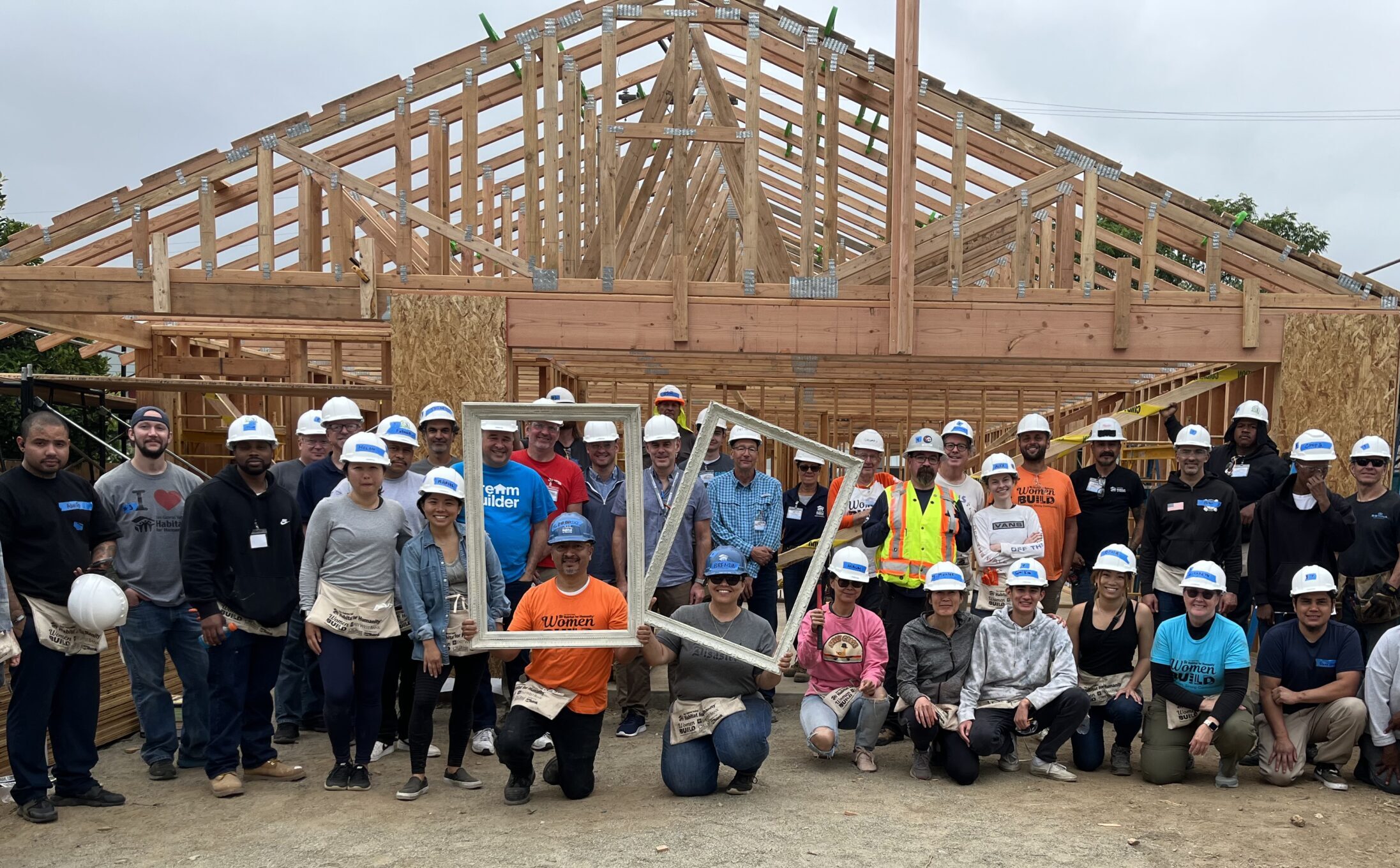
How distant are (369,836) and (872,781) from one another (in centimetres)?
247

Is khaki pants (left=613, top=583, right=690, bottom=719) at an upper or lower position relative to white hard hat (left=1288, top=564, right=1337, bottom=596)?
lower

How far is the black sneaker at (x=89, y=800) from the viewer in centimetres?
514

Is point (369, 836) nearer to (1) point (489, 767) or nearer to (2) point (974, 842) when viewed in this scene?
(1) point (489, 767)

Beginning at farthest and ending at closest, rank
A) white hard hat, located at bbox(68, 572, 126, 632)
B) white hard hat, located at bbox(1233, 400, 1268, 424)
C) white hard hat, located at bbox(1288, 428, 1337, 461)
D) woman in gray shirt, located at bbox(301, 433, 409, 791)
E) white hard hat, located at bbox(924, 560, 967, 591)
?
white hard hat, located at bbox(1233, 400, 1268, 424), white hard hat, located at bbox(1288, 428, 1337, 461), white hard hat, located at bbox(924, 560, 967, 591), woman in gray shirt, located at bbox(301, 433, 409, 791), white hard hat, located at bbox(68, 572, 126, 632)

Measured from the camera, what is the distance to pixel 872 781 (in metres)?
5.65

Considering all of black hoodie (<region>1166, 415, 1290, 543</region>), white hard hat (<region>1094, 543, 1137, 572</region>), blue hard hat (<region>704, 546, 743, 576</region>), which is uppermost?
black hoodie (<region>1166, 415, 1290, 543</region>)

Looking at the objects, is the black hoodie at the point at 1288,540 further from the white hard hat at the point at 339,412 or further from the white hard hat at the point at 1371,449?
the white hard hat at the point at 339,412

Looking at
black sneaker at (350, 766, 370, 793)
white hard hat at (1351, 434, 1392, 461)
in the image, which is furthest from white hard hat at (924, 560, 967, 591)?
black sneaker at (350, 766, 370, 793)

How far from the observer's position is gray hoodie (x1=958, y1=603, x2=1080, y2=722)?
5707 mm

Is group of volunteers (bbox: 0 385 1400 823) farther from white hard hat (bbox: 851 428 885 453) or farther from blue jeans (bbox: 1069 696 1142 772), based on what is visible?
white hard hat (bbox: 851 428 885 453)

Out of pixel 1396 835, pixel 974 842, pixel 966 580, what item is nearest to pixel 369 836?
pixel 974 842

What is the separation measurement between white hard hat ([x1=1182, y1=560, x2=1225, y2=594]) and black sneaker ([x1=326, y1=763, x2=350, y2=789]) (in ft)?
14.3

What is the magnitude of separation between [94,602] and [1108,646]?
16.4 ft

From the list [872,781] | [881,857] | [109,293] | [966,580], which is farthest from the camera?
[109,293]
